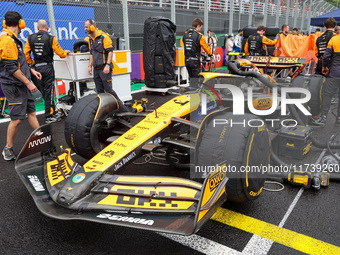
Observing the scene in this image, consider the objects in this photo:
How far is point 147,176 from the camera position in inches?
92.4

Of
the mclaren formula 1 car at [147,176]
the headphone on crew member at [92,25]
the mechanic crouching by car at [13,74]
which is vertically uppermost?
the headphone on crew member at [92,25]

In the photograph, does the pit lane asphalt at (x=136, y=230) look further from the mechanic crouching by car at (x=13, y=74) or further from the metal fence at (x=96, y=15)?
the metal fence at (x=96, y=15)

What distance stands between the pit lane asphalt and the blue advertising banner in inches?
227

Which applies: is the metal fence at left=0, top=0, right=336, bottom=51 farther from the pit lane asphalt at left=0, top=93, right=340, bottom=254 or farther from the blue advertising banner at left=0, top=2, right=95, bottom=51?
the pit lane asphalt at left=0, top=93, right=340, bottom=254

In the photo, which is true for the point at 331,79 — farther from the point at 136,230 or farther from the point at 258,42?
the point at 136,230

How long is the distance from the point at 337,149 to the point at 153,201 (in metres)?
2.84

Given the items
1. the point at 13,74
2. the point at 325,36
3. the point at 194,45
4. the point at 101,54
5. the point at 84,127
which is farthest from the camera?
the point at 194,45

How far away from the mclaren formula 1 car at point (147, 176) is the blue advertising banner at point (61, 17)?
550 centimetres

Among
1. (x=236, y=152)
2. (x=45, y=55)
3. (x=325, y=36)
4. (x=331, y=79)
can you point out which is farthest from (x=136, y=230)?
(x=325, y=36)

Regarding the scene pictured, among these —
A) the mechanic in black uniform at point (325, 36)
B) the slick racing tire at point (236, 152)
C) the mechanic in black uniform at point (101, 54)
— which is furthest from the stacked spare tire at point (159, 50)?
the slick racing tire at point (236, 152)

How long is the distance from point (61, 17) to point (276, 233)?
789 centimetres

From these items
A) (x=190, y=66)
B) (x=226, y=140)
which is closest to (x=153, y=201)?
(x=226, y=140)

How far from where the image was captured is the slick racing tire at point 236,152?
2287 mm

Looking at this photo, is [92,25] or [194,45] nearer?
[92,25]
